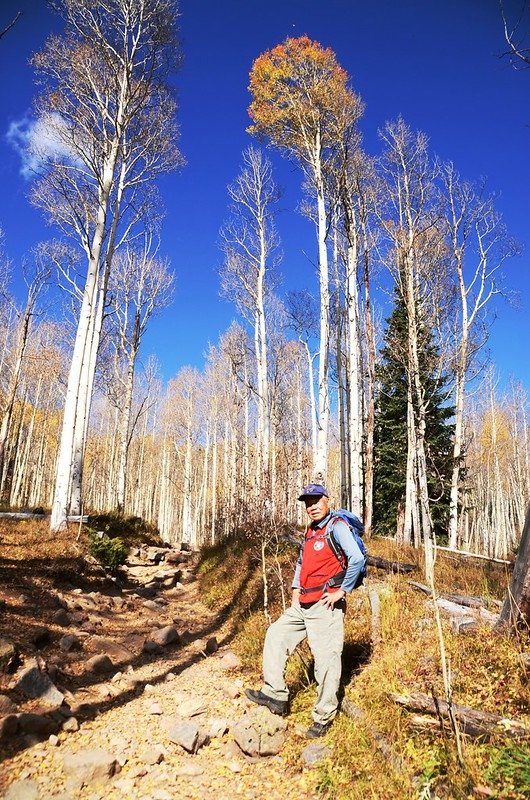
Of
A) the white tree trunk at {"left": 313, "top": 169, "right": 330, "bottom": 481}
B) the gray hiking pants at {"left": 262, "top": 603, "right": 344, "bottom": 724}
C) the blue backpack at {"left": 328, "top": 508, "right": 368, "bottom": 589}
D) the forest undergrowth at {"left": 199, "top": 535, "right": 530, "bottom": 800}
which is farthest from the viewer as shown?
the white tree trunk at {"left": 313, "top": 169, "right": 330, "bottom": 481}

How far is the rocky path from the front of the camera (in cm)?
301

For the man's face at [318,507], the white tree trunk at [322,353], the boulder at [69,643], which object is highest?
the white tree trunk at [322,353]

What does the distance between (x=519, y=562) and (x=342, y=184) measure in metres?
11.5

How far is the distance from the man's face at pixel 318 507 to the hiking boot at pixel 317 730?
152cm

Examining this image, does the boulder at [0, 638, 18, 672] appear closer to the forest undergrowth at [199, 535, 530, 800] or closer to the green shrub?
the forest undergrowth at [199, 535, 530, 800]

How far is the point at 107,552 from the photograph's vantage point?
30.2 feet

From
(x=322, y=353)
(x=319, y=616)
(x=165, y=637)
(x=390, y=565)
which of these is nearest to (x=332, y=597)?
(x=319, y=616)

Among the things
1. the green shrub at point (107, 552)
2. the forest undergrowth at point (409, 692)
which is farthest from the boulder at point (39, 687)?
the green shrub at point (107, 552)

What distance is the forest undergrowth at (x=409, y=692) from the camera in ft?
8.42

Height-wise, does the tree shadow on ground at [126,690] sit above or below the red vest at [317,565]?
below

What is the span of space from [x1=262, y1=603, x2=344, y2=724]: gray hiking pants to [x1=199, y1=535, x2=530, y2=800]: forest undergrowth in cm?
18

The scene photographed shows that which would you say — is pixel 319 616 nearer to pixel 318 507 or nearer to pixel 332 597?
pixel 332 597

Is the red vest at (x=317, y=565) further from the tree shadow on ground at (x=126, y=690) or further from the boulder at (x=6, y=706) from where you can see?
the boulder at (x=6, y=706)

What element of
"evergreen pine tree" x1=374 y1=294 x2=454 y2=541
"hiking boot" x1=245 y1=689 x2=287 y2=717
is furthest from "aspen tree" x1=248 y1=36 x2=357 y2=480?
A: "hiking boot" x1=245 y1=689 x2=287 y2=717
